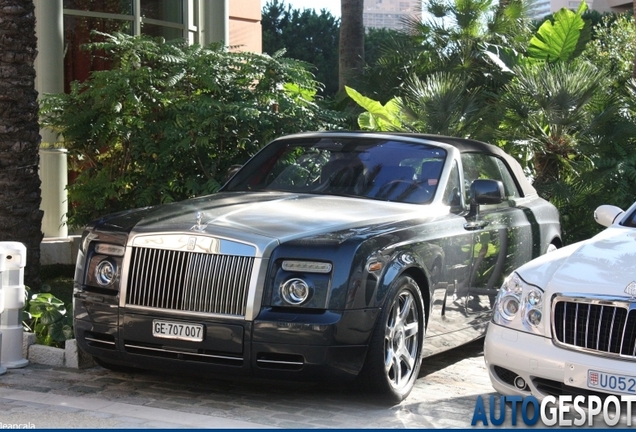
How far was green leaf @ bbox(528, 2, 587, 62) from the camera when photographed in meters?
14.7

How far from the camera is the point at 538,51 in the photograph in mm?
14789

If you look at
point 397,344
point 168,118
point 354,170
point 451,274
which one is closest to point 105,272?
point 397,344

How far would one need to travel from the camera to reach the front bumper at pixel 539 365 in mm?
5301

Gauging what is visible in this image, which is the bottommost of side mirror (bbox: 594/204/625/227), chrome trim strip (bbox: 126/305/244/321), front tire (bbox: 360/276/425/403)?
front tire (bbox: 360/276/425/403)

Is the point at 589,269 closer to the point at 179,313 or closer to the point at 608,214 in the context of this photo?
the point at 608,214

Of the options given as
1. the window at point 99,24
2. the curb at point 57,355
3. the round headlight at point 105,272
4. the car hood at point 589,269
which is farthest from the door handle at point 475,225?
the window at point 99,24

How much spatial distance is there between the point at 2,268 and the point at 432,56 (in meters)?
9.21

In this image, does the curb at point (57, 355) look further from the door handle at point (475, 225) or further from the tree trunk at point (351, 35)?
the tree trunk at point (351, 35)

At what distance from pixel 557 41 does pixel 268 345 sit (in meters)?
10.1

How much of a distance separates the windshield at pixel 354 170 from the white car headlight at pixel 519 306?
4.77ft

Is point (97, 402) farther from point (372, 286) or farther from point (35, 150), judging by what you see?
point (35, 150)

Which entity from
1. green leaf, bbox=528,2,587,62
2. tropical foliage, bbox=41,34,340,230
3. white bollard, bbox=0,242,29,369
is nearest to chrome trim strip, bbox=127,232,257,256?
white bollard, bbox=0,242,29,369

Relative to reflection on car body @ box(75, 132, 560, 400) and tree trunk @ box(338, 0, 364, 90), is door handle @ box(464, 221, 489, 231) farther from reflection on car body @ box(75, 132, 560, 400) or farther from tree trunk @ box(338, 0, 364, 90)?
tree trunk @ box(338, 0, 364, 90)

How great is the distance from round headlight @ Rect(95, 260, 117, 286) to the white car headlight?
238 cm
